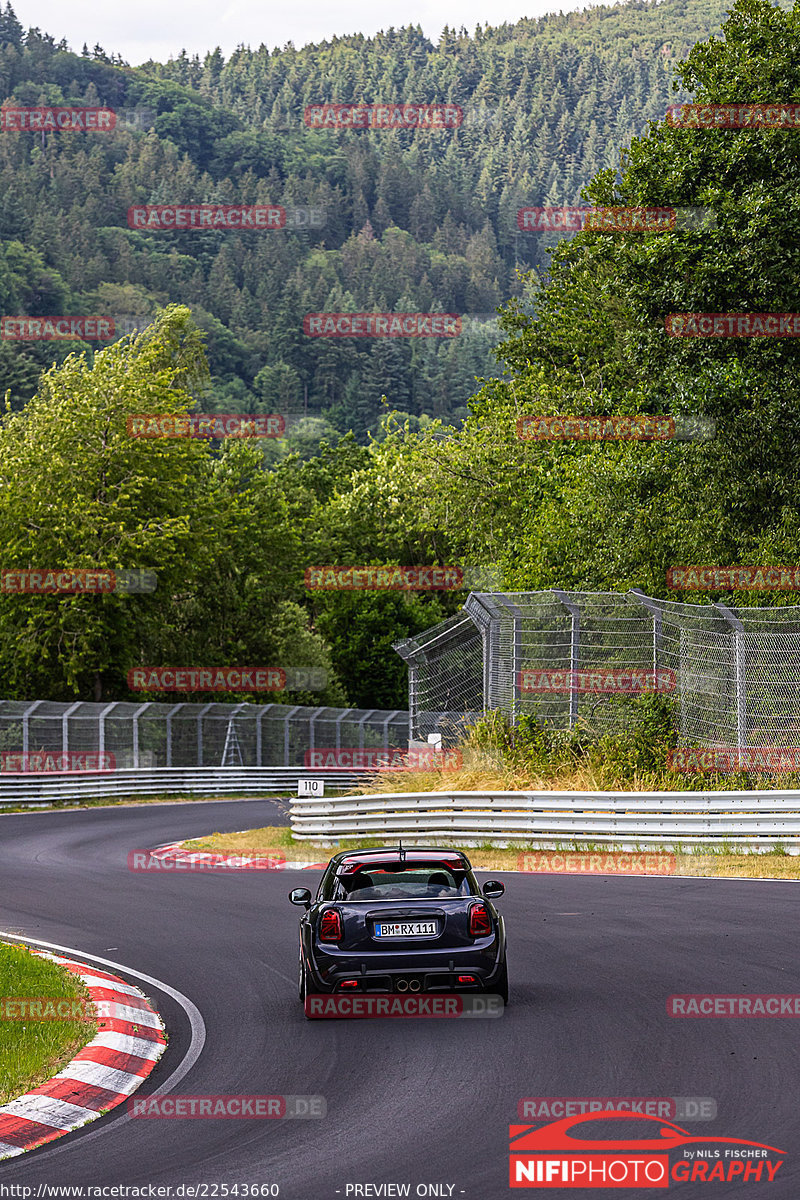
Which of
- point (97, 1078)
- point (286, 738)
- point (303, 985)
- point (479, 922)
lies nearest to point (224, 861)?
point (303, 985)

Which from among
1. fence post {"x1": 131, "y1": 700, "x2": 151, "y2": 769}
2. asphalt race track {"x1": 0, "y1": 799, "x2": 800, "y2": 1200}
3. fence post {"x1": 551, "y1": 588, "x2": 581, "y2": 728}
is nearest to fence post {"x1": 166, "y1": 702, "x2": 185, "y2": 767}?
fence post {"x1": 131, "y1": 700, "x2": 151, "y2": 769}

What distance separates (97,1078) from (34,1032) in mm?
1275

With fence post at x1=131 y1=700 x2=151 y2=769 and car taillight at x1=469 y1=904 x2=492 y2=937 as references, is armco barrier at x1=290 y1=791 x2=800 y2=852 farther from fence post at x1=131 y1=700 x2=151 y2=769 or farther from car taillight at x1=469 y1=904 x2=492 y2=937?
fence post at x1=131 y1=700 x2=151 y2=769

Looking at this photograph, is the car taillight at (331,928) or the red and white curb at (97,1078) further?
the car taillight at (331,928)

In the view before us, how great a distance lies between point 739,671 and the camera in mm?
18016

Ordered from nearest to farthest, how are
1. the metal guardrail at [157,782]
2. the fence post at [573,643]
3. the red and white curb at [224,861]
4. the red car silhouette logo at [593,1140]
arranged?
the red car silhouette logo at [593,1140] < the fence post at [573,643] < the red and white curb at [224,861] < the metal guardrail at [157,782]

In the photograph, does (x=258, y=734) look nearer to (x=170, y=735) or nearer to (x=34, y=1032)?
(x=170, y=735)

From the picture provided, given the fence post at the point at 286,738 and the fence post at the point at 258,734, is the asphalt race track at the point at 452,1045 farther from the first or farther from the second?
the fence post at the point at 286,738

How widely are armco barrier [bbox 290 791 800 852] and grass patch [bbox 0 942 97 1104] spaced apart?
344 inches

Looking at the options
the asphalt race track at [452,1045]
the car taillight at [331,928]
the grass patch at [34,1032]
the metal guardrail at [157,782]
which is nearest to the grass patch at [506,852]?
the asphalt race track at [452,1045]

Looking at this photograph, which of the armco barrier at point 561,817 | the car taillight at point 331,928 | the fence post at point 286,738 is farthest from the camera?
the fence post at point 286,738

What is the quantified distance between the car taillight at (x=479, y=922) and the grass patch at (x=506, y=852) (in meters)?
7.52

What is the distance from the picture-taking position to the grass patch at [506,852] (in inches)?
643

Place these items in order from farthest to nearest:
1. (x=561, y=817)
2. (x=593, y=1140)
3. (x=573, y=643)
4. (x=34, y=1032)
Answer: (x=573, y=643) → (x=561, y=817) → (x=34, y=1032) → (x=593, y=1140)
